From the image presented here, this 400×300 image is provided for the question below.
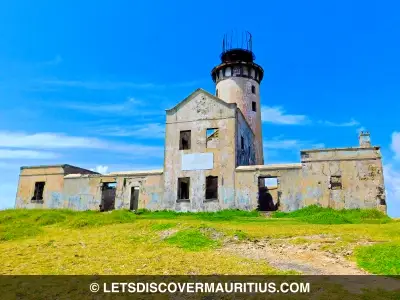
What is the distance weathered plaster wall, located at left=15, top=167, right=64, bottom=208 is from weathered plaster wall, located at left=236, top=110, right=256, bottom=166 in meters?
13.8

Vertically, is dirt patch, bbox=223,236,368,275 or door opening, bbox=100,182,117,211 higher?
door opening, bbox=100,182,117,211

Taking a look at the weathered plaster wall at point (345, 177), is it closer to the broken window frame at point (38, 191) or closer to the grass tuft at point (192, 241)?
the grass tuft at point (192, 241)

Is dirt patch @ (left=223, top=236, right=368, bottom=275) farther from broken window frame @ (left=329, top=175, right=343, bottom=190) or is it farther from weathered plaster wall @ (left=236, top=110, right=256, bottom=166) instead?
weathered plaster wall @ (left=236, top=110, right=256, bottom=166)

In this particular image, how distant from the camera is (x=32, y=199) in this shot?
1077 inches

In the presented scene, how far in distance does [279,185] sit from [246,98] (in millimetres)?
10309

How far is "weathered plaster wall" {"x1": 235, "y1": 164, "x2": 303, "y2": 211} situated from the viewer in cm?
Result: 2059

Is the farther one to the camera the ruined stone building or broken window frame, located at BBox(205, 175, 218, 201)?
broken window frame, located at BBox(205, 175, 218, 201)

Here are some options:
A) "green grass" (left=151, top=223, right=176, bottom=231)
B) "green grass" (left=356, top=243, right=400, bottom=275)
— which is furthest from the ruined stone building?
"green grass" (left=356, top=243, right=400, bottom=275)

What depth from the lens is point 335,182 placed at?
20328 millimetres

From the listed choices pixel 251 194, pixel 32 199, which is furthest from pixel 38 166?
pixel 251 194

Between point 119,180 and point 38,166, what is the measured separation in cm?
771

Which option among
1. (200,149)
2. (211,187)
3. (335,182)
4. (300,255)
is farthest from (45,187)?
(300,255)

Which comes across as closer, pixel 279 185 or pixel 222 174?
pixel 279 185

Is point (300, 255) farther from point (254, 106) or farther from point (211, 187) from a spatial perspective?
point (254, 106)
